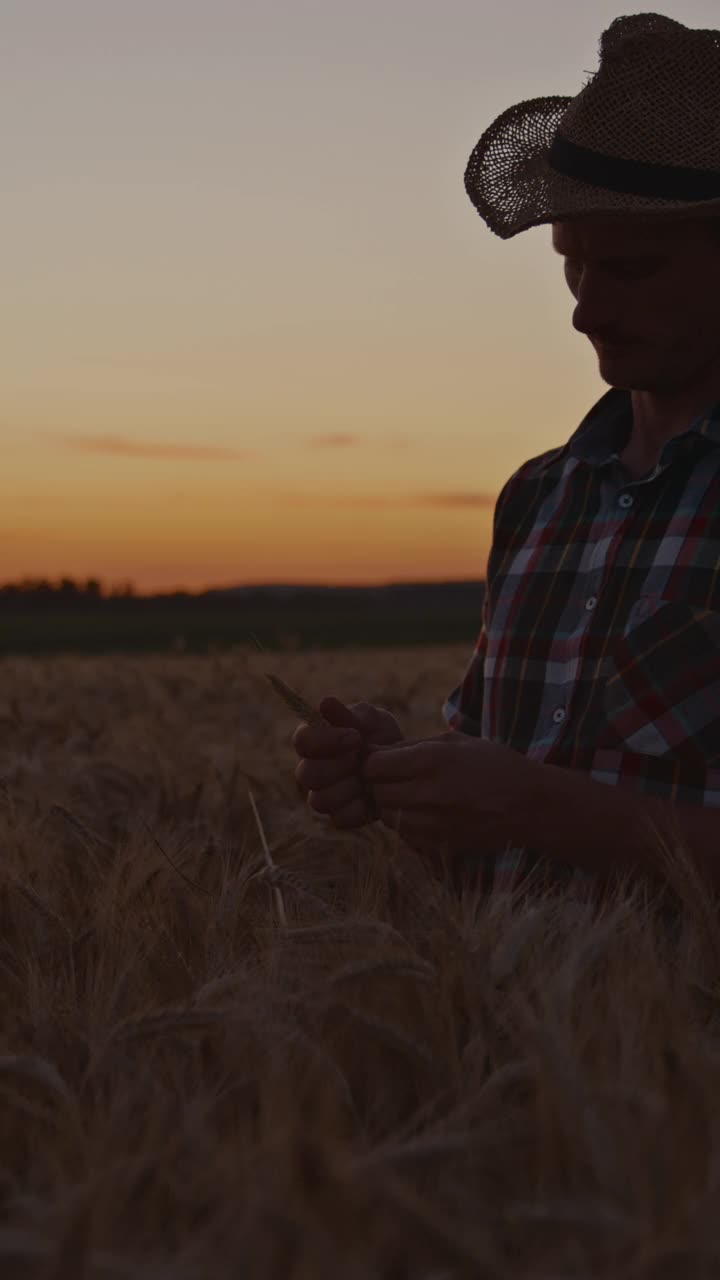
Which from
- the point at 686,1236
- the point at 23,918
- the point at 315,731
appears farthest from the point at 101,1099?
the point at 315,731

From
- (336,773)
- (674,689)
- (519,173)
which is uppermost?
(519,173)

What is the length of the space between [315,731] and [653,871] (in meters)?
0.53

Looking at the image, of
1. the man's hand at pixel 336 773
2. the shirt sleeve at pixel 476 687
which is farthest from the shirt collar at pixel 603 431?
the man's hand at pixel 336 773

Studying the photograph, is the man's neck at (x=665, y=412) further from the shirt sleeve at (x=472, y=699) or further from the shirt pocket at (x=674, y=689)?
the shirt sleeve at (x=472, y=699)

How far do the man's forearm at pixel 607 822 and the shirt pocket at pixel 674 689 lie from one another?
0.14 m

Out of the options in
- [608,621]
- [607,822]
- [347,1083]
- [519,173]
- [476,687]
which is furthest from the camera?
[476,687]

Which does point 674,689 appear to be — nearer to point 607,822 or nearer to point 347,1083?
point 607,822

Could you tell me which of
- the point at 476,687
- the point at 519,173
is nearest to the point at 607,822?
the point at 476,687

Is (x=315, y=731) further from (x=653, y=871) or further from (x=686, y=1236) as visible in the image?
(x=686, y=1236)

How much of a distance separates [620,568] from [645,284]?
0.45 metres

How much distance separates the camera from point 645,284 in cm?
191

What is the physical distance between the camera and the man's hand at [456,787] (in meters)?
1.82

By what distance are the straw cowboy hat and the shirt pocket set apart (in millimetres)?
589

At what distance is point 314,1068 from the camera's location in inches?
41.2
